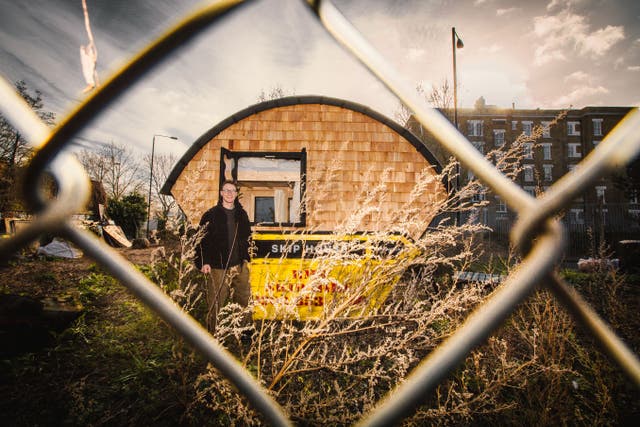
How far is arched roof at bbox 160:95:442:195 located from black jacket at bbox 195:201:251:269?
3620 mm

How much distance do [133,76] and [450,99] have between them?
669 inches

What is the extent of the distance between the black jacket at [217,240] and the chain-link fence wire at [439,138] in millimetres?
3094

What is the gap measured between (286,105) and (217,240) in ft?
14.8

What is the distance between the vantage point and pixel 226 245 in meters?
3.72

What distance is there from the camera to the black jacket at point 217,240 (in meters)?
3.64

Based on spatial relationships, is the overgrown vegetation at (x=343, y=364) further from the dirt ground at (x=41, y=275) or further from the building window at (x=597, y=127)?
the building window at (x=597, y=127)

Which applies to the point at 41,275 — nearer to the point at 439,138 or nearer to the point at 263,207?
the point at 263,207

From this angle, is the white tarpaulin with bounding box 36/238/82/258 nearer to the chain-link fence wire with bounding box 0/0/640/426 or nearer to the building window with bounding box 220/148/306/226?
the building window with bounding box 220/148/306/226

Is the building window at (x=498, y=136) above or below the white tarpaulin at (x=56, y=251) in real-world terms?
above

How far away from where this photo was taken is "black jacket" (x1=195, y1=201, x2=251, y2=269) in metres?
3.64

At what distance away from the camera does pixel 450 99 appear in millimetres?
14781

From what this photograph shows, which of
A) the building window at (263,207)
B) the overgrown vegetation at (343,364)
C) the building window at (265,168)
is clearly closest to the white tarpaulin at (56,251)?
the building window at (263,207)

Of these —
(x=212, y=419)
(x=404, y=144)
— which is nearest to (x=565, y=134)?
(x=404, y=144)

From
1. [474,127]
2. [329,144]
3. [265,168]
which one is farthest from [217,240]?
[474,127]
